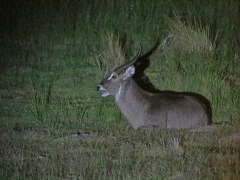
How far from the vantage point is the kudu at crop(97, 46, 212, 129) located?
12258mm

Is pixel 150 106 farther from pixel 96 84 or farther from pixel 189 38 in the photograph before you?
pixel 189 38

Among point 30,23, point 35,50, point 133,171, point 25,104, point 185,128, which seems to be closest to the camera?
point 133,171

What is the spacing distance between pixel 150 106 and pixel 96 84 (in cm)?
274

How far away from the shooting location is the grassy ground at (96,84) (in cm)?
1045

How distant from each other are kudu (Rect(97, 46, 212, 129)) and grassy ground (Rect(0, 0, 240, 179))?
35 centimetres

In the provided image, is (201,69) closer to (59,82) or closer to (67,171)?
(59,82)

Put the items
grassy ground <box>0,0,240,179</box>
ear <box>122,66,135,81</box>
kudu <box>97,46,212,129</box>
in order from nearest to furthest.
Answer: grassy ground <box>0,0,240,179</box>
kudu <box>97,46,212,129</box>
ear <box>122,66,135,81</box>

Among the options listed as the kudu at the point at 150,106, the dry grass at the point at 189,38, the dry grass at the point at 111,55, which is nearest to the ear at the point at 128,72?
the kudu at the point at 150,106

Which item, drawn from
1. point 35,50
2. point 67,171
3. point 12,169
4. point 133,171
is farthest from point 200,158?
point 35,50

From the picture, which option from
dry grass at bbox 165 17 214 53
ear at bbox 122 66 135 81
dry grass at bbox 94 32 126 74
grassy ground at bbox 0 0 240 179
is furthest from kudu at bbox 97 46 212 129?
dry grass at bbox 165 17 214 53

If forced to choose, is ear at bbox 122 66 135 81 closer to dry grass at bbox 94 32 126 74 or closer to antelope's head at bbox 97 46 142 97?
antelope's head at bbox 97 46 142 97

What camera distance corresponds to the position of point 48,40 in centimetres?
1773

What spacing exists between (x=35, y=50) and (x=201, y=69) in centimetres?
454

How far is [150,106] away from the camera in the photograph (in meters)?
12.5
